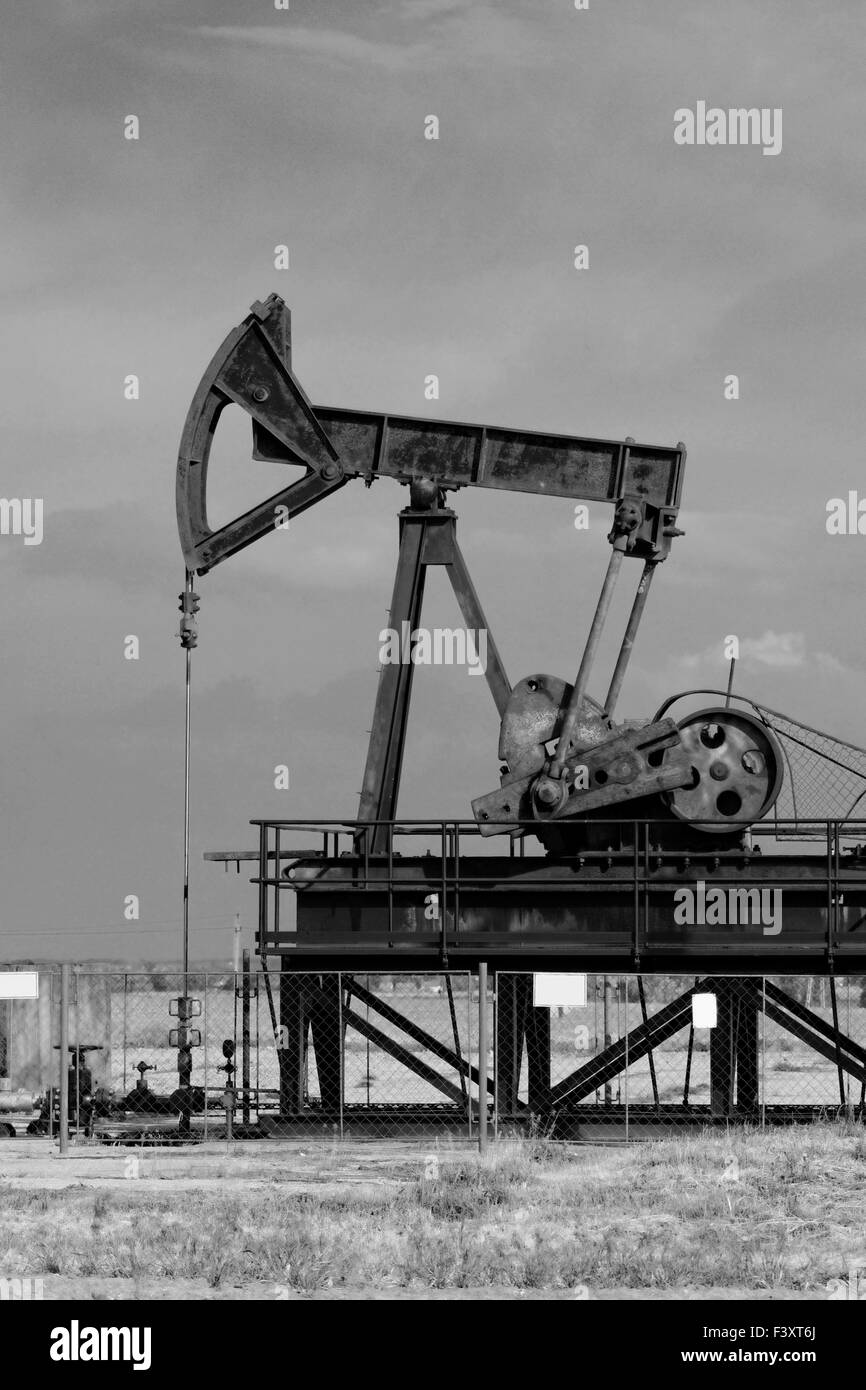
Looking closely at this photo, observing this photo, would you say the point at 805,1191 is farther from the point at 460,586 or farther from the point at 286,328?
the point at 286,328

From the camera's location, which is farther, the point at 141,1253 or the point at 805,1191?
the point at 805,1191

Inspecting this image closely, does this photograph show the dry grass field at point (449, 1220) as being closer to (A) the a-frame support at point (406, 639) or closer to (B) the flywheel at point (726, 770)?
(B) the flywheel at point (726, 770)

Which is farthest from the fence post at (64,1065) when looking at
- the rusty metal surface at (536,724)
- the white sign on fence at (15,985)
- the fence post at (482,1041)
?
the rusty metal surface at (536,724)

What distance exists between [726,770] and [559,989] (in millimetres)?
2628

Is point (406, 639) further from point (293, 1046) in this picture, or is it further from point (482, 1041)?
point (482, 1041)

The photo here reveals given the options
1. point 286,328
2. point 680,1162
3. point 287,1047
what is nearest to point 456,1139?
point 287,1047

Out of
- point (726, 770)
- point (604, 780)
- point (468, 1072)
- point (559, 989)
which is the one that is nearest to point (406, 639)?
point (604, 780)

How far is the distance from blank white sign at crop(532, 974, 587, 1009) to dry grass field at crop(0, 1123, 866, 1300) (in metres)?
1.15

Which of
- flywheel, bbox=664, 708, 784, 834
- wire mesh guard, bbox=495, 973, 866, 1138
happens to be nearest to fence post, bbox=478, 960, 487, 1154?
wire mesh guard, bbox=495, 973, 866, 1138

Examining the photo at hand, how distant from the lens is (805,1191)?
12.8 metres

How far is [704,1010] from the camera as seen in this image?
16.1 metres

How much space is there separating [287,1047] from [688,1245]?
6367mm

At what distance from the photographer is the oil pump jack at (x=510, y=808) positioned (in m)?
16.9
